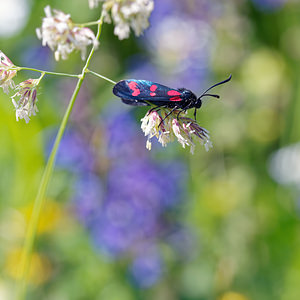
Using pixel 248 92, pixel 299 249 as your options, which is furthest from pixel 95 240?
pixel 248 92

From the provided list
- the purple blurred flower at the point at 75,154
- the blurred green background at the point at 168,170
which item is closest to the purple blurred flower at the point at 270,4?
the blurred green background at the point at 168,170

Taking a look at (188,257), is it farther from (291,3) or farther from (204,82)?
(291,3)

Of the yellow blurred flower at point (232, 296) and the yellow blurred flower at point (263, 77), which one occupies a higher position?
the yellow blurred flower at point (263, 77)

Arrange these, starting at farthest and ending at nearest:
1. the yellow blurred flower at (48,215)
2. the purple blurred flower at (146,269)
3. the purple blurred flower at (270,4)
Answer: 1. the purple blurred flower at (270,4)
2. the yellow blurred flower at (48,215)
3. the purple blurred flower at (146,269)

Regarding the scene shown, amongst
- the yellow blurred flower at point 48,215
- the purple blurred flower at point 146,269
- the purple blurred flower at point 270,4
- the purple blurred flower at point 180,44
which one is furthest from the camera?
the purple blurred flower at point 270,4

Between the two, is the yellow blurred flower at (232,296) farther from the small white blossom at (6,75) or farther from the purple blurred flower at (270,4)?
the purple blurred flower at (270,4)

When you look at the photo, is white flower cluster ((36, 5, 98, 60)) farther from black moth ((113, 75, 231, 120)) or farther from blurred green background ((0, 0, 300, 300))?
blurred green background ((0, 0, 300, 300))

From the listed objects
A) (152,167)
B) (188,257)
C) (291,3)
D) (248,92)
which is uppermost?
(291,3)
